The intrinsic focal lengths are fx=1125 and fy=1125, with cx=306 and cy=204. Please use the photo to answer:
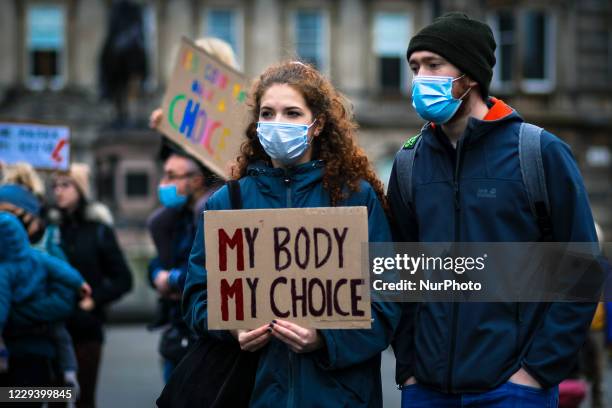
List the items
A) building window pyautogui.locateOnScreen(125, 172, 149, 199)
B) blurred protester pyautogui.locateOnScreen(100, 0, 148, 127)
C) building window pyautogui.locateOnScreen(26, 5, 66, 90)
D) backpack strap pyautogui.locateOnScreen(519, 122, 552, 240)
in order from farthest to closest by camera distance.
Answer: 1. building window pyautogui.locateOnScreen(26, 5, 66, 90)
2. blurred protester pyautogui.locateOnScreen(100, 0, 148, 127)
3. building window pyautogui.locateOnScreen(125, 172, 149, 199)
4. backpack strap pyautogui.locateOnScreen(519, 122, 552, 240)

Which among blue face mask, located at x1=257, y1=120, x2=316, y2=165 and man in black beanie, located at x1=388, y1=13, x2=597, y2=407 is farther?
blue face mask, located at x1=257, y1=120, x2=316, y2=165

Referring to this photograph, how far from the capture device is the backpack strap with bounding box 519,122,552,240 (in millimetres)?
3621

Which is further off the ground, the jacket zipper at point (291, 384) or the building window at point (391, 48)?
the building window at point (391, 48)

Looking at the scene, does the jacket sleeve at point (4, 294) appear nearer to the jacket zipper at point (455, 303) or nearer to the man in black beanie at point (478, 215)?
the man in black beanie at point (478, 215)

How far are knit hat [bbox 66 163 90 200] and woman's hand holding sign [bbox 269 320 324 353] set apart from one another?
398 cm

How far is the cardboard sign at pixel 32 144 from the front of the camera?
7.80 meters

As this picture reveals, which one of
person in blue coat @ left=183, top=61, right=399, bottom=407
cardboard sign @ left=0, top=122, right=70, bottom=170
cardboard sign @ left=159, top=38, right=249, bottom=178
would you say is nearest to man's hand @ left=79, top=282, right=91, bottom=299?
cardboard sign @ left=159, top=38, right=249, bottom=178

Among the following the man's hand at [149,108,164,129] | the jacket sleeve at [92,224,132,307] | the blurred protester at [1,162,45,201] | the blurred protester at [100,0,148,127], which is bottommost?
the jacket sleeve at [92,224,132,307]

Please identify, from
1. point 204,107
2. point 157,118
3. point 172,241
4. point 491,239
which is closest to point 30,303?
point 172,241

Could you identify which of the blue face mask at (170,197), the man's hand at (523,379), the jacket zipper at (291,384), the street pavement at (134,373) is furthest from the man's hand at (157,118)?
the street pavement at (134,373)

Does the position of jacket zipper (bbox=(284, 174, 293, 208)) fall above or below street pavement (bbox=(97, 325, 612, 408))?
above

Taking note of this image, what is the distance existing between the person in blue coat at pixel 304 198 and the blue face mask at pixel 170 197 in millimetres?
1650

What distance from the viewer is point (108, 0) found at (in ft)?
99.8

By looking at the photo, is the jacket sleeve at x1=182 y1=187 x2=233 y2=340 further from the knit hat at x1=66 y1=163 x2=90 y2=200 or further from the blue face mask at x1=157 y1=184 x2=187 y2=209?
the knit hat at x1=66 y1=163 x2=90 y2=200
